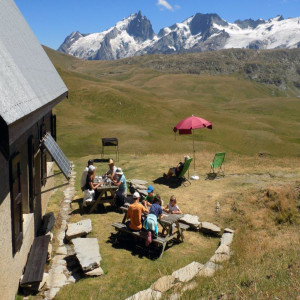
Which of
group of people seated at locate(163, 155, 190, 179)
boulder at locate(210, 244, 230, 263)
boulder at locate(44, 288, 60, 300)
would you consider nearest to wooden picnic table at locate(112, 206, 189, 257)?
boulder at locate(210, 244, 230, 263)

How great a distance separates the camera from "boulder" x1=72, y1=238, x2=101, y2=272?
786cm

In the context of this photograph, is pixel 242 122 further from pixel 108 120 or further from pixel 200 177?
pixel 200 177

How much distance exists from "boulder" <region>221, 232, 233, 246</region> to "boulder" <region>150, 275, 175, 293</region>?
9.78ft

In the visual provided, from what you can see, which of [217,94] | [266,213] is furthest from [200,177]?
[217,94]

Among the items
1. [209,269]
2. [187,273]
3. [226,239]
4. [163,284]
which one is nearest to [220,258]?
[209,269]

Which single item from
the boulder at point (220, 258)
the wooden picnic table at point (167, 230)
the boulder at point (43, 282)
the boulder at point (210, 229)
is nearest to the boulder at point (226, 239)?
the boulder at point (210, 229)

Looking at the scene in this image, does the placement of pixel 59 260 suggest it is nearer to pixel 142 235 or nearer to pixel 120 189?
pixel 142 235

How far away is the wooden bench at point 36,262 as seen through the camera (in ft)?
22.6

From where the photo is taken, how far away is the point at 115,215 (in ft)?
39.8

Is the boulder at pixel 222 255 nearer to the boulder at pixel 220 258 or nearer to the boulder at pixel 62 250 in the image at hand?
the boulder at pixel 220 258

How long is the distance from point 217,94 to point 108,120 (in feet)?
416

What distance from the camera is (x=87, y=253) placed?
27.4ft

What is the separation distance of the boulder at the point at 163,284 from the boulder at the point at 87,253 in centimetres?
180

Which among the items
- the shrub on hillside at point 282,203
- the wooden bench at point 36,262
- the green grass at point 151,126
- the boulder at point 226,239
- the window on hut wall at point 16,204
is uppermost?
the window on hut wall at point 16,204
